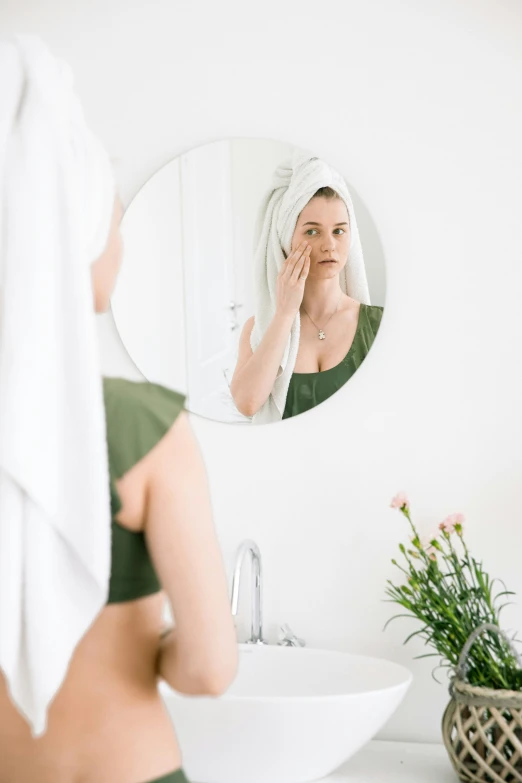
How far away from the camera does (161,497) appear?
0.72 m

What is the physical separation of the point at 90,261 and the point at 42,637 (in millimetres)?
318

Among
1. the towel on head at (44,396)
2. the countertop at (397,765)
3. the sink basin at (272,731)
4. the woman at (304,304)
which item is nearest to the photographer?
the towel on head at (44,396)

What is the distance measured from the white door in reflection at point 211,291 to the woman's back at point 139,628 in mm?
1419

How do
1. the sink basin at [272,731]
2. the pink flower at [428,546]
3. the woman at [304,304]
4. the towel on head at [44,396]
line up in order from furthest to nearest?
the woman at [304,304] → the pink flower at [428,546] → the sink basin at [272,731] → the towel on head at [44,396]

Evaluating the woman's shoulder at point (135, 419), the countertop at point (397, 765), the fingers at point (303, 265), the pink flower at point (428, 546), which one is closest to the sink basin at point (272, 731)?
the countertop at point (397, 765)

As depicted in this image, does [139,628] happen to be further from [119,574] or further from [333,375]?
[333,375]

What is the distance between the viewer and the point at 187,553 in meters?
0.72

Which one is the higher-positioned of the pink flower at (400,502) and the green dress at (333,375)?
the green dress at (333,375)

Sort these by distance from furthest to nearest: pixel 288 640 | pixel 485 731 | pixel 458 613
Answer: pixel 288 640, pixel 458 613, pixel 485 731

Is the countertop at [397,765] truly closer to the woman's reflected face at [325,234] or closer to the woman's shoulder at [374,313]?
the woman's shoulder at [374,313]

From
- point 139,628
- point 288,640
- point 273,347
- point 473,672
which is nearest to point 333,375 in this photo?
point 273,347

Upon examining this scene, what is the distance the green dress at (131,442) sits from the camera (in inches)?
28.9

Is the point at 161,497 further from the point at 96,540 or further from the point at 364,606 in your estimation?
the point at 364,606

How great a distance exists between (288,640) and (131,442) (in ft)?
4.65
